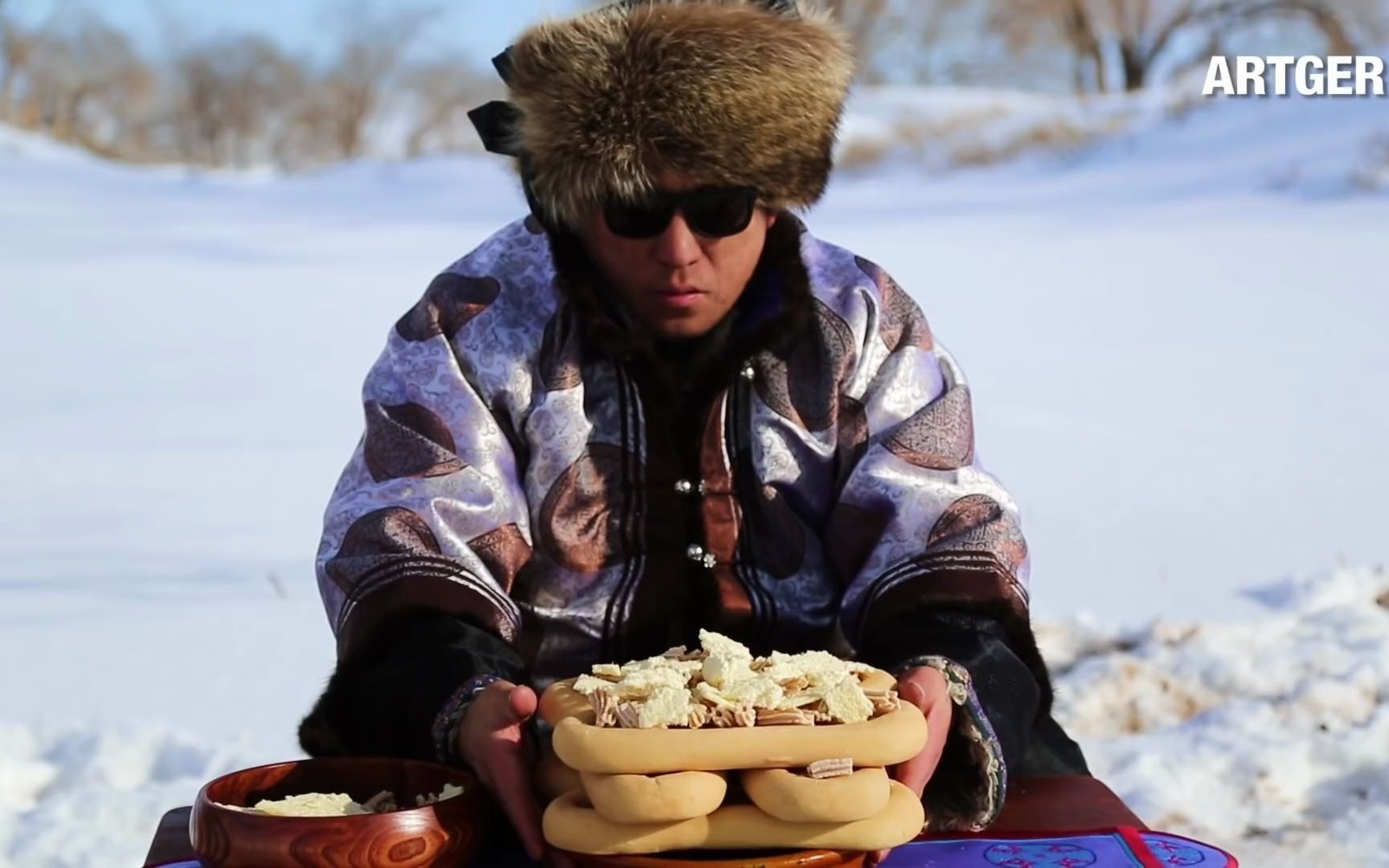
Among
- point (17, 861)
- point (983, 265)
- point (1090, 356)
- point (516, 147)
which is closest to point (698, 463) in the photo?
point (516, 147)

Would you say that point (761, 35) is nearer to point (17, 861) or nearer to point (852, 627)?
point (852, 627)

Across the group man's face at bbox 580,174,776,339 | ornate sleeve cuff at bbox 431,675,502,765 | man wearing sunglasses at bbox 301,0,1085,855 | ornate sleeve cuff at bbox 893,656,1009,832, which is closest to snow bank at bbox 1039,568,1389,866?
man wearing sunglasses at bbox 301,0,1085,855

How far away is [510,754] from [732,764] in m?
0.23

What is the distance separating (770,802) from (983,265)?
20.6 feet

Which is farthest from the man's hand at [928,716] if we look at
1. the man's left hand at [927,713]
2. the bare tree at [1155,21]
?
the bare tree at [1155,21]

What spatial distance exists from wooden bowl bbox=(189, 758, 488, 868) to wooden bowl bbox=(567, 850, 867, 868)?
0.37ft

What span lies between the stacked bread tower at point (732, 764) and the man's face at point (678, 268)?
20.4 inches

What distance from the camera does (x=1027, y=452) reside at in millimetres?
4641

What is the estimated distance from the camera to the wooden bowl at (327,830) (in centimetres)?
132

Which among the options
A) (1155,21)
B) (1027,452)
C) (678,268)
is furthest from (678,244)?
(1155,21)

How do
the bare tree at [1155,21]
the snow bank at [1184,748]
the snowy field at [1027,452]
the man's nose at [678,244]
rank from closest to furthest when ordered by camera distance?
1. the man's nose at [678,244]
2. the snow bank at [1184,748]
3. the snowy field at [1027,452]
4. the bare tree at [1155,21]

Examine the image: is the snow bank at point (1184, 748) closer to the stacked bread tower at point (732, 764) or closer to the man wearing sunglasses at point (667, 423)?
the man wearing sunglasses at point (667, 423)

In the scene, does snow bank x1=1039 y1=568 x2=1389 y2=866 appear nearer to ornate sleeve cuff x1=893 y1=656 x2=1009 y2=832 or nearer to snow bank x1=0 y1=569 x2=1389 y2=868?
snow bank x1=0 y1=569 x2=1389 y2=868

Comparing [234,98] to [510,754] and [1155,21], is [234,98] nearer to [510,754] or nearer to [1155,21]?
[1155,21]
